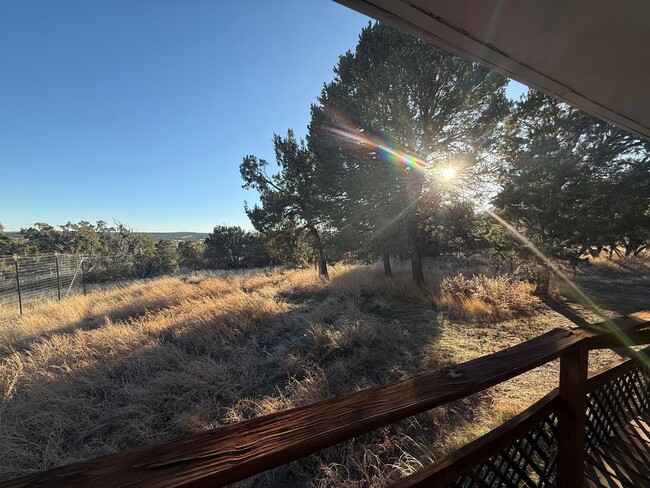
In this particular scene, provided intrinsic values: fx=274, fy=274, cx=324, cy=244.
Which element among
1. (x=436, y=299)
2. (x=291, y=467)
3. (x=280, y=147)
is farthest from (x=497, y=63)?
(x=280, y=147)

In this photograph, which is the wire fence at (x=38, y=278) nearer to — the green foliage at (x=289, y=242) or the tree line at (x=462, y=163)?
the green foliage at (x=289, y=242)

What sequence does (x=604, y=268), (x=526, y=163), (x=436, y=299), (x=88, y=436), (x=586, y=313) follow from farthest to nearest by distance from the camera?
1. (x=604, y=268)
2. (x=436, y=299)
3. (x=526, y=163)
4. (x=586, y=313)
5. (x=88, y=436)

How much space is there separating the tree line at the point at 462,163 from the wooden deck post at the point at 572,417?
6732mm

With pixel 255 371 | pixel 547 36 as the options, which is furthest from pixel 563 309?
pixel 547 36

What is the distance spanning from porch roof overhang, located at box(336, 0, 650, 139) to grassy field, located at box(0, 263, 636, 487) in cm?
288

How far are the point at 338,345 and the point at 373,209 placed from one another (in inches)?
205

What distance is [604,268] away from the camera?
1238 cm

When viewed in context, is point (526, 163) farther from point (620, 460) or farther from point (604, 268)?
point (604, 268)

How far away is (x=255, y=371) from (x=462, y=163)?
8.01 meters

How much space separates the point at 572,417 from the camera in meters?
1.27

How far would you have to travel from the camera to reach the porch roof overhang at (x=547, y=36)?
3.57 ft

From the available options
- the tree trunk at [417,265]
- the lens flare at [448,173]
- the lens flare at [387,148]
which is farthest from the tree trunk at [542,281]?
the lens flare at [387,148]

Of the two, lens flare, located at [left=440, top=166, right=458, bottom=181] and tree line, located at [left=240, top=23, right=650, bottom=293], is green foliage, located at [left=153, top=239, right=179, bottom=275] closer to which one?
tree line, located at [left=240, top=23, right=650, bottom=293]

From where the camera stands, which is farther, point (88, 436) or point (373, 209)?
point (373, 209)
